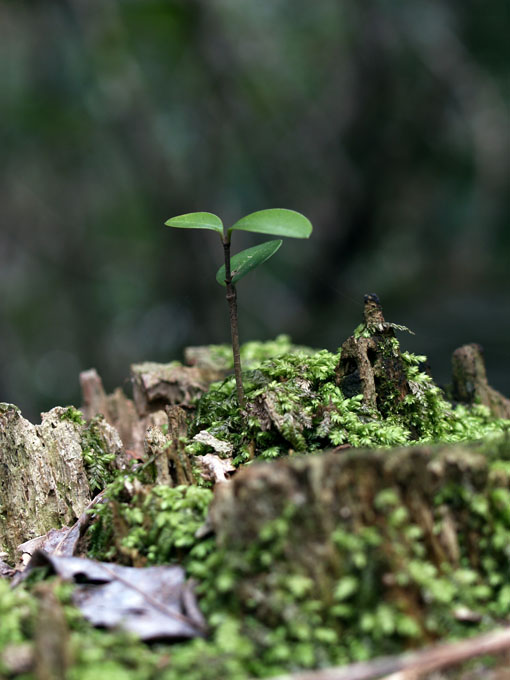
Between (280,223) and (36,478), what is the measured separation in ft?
4.27

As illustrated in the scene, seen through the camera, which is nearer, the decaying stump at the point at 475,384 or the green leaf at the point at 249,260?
the green leaf at the point at 249,260

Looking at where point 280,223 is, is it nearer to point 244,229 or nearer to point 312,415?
point 244,229

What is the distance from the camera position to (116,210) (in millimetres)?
16516

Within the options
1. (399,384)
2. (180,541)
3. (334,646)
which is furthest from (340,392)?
(334,646)

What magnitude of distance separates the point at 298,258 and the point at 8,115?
835 cm

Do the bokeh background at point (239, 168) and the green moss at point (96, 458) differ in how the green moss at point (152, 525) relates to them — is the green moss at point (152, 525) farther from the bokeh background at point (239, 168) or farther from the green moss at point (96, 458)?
the bokeh background at point (239, 168)

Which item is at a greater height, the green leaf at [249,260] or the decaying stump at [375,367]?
the green leaf at [249,260]

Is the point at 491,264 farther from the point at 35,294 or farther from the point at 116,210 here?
the point at 35,294

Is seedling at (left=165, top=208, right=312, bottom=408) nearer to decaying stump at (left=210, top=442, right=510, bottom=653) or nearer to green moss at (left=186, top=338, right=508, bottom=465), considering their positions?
green moss at (left=186, top=338, right=508, bottom=465)

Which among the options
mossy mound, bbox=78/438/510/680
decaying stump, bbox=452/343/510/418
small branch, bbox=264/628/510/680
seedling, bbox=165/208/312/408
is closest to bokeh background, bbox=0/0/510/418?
decaying stump, bbox=452/343/510/418

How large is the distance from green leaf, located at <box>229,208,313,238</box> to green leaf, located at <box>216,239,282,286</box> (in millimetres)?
240

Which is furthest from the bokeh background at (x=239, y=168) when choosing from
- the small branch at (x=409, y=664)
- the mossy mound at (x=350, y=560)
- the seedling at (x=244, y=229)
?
the small branch at (x=409, y=664)

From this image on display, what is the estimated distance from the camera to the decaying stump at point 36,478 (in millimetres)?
2100

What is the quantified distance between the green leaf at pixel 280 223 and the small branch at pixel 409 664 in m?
1.03
